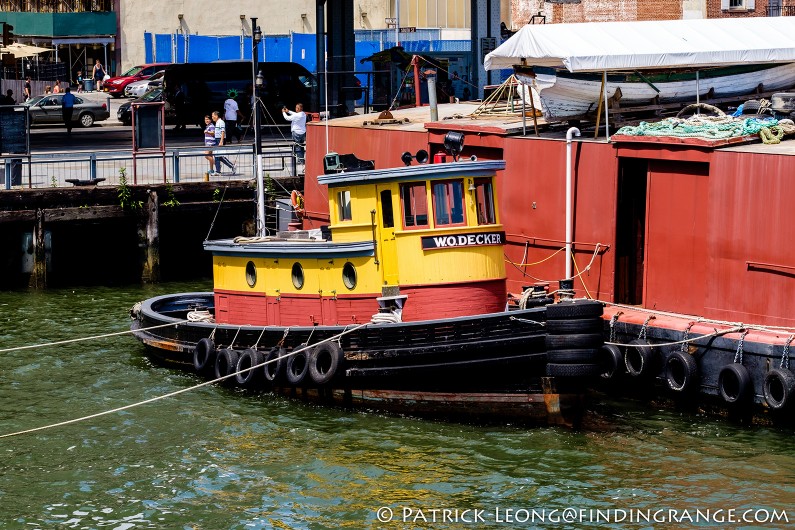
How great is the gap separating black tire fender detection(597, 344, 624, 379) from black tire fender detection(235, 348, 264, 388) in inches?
204

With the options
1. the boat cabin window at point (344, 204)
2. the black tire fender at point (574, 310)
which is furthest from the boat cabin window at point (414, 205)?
the black tire fender at point (574, 310)

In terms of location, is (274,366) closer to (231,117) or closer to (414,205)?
(414,205)

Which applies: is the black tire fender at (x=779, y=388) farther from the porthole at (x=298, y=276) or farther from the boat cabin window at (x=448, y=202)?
the porthole at (x=298, y=276)

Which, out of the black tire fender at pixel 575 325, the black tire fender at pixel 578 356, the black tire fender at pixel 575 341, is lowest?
the black tire fender at pixel 578 356

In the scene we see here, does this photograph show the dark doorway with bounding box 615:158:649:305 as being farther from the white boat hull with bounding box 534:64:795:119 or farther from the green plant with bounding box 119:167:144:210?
the green plant with bounding box 119:167:144:210

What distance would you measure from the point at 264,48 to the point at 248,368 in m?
41.6

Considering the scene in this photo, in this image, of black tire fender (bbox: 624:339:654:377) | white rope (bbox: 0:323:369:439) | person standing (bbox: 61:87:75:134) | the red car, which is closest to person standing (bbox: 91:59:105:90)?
the red car

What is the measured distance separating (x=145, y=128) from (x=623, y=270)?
1453cm

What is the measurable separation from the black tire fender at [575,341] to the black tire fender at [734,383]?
189 centimetres

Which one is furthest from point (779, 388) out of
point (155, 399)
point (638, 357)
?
point (155, 399)

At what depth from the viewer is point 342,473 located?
1627 cm

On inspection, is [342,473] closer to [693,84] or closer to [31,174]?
[693,84]

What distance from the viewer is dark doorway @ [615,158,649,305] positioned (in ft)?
67.1

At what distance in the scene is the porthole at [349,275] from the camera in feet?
64.6
